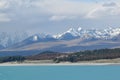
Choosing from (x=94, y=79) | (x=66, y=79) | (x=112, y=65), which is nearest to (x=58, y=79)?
(x=66, y=79)

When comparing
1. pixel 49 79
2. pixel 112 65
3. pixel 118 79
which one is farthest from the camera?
pixel 112 65

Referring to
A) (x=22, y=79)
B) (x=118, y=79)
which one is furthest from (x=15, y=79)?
(x=118, y=79)

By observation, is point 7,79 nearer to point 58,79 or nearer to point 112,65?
point 58,79

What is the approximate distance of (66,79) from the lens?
352 feet

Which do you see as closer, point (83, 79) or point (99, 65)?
point (83, 79)

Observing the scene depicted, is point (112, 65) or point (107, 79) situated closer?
point (107, 79)

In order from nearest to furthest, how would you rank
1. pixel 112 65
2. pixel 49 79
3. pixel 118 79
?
pixel 118 79 → pixel 49 79 → pixel 112 65

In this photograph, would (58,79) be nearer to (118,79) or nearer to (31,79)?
(31,79)

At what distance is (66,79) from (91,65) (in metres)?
91.3

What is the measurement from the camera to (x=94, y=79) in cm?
10400

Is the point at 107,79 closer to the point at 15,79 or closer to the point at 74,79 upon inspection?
the point at 74,79

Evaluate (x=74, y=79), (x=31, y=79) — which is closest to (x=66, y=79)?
(x=74, y=79)

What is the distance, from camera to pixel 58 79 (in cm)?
10812

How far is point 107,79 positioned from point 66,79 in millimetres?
10201
